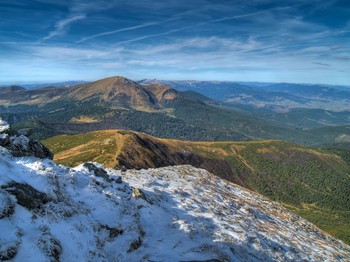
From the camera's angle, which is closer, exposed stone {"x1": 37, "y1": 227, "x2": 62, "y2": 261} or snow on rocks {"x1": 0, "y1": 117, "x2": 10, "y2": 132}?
exposed stone {"x1": 37, "y1": 227, "x2": 62, "y2": 261}

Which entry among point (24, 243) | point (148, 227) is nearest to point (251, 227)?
point (148, 227)

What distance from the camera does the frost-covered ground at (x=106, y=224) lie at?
19406 mm

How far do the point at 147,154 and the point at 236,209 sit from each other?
135m

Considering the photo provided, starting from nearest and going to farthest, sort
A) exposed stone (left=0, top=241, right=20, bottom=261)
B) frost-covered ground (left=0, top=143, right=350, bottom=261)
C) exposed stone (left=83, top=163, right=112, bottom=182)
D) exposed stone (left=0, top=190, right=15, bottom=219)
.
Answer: exposed stone (left=0, top=241, right=20, bottom=261)
exposed stone (left=0, top=190, right=15, bottom=219)
frost-covered ground (left=0, top=143, right=350, bottom=261)
exposed stone (left=83, top=163, right=112, bottom=182)

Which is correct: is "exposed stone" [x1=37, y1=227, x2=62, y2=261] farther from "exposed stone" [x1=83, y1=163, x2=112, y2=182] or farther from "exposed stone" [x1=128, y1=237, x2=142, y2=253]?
"exposed stone" [x1=83, y1=163, x2=112, y2=182]

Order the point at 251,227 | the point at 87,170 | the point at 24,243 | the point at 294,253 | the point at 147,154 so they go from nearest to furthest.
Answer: the point at 24,243, the point at 87,170, the point at 294,253, the point at 251,227, the point at 147,154

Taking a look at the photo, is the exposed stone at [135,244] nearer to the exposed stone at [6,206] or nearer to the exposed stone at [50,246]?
the exposed stone at [50,246]

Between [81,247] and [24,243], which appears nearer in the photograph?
[24,243]

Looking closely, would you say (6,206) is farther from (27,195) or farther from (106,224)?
(106,224)

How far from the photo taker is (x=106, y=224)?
25.2 metres

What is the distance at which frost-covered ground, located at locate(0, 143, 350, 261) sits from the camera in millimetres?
19406

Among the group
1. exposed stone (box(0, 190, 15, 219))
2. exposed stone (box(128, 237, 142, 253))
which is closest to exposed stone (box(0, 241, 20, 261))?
exposed stone (box(0, 190, 15, 219))

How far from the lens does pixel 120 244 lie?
23781 mm

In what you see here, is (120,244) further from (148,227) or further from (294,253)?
(294,253)
